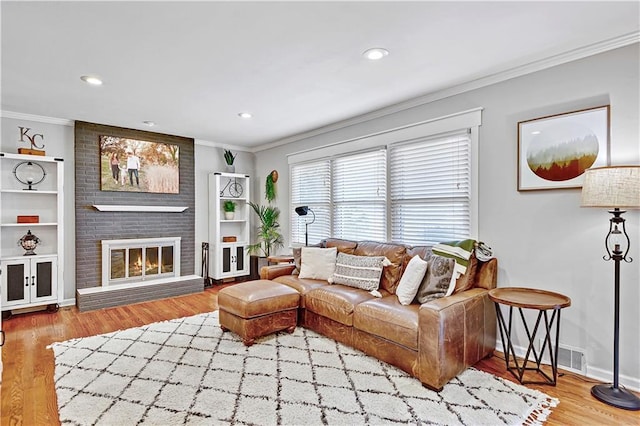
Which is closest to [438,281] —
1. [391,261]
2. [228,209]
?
[391,261]

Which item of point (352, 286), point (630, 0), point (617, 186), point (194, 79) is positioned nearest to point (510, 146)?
point (617, 186)

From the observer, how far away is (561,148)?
8.83ft

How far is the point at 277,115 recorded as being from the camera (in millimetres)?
4316

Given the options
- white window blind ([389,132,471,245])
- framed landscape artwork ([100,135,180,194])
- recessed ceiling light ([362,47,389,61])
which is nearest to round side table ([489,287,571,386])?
white window blind ([389,132,471,245])

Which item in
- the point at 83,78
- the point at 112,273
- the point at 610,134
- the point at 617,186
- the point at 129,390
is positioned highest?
the point at 83,78

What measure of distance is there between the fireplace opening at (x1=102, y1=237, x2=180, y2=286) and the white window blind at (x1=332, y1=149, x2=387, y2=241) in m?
2.77

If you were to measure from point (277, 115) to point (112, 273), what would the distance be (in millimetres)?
3371

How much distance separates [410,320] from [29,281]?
4.56 metres

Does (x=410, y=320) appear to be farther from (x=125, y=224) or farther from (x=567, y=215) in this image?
(x=125, y=224)

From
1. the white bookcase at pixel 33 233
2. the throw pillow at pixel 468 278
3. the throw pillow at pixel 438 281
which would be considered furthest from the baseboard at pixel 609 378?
the white bookcase at pixel 33 233

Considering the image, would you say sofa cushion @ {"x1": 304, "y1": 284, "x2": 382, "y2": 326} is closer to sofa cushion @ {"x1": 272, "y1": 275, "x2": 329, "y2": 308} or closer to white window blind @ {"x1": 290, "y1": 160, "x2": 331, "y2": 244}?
sofa cushion @ {"x1": 272, "y1": 275, "x2": 329, "y2": 308}

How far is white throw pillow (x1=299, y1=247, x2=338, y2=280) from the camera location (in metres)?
3.86

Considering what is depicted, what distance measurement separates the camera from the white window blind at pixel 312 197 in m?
5.02

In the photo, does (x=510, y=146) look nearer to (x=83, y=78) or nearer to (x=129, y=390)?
(x=129, y=390)
